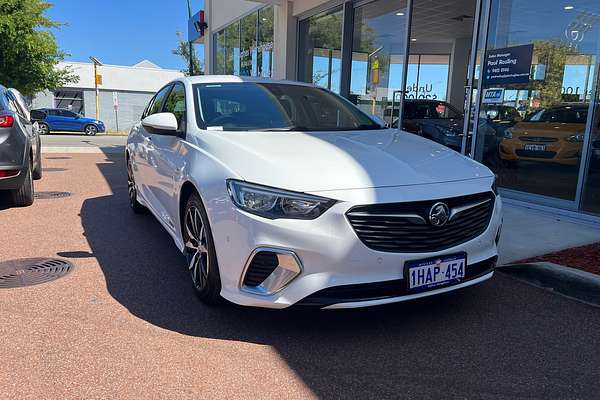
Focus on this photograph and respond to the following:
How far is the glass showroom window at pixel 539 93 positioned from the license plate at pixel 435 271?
4135 millimetres

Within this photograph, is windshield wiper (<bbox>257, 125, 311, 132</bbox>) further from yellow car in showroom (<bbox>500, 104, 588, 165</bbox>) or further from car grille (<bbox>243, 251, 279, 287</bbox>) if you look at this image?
yellow car in showroom (<bbox>500, 104, 588, 165</bbox>)

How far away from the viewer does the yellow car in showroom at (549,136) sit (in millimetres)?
6363

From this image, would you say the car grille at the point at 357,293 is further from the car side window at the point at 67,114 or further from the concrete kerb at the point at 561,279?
the car side window at the point at 67,114

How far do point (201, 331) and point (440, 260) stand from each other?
59.3 inches

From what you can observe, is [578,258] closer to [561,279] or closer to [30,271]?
[561,279]

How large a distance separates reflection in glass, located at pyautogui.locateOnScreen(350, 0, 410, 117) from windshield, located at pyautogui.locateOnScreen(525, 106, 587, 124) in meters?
3.62

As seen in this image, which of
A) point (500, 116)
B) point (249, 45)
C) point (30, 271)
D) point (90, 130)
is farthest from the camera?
point (90, 130)

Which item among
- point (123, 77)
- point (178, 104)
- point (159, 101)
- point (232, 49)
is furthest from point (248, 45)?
point (123, 77)

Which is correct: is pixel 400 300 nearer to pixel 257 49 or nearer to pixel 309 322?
pixel 309 322

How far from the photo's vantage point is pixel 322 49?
481 inches

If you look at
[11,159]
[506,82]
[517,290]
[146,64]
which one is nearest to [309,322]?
[517,290]

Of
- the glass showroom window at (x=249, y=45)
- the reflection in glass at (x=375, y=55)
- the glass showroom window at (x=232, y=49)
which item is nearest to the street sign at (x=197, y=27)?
the glass showroom window at (x=232, y=49)

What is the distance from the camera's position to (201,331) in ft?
9.95

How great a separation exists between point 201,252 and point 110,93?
40221 mm
